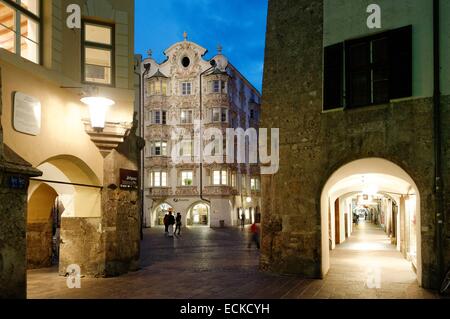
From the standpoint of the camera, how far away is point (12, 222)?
765 cm

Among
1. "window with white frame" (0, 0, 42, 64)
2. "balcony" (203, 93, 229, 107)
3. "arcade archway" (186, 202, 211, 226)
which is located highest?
"balcony" (203, 93, 229, 107)

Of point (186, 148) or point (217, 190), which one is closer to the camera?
point (217, 190)

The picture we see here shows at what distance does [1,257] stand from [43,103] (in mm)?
3836

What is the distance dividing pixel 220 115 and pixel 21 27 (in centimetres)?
3519

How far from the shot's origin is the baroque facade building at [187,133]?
44562 mm

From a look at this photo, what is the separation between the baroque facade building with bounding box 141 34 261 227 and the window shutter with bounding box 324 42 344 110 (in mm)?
32649

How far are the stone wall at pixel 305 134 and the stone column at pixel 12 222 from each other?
6.49 meters

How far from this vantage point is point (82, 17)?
11867mm

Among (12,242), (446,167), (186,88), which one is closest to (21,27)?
(12,242)

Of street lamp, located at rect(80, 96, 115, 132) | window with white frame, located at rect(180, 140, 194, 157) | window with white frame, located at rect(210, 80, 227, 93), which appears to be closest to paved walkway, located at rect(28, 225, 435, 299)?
street lamp, located at rect(80, 96, 115, 132)

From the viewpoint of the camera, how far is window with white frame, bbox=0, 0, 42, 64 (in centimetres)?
922

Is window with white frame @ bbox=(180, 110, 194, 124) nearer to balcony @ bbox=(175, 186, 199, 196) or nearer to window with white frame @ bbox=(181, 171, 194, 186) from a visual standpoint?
window with white frame @ bbox=(181, 171, 194, 186)

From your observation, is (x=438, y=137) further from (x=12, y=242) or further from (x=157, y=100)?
(x=157, y=100)
